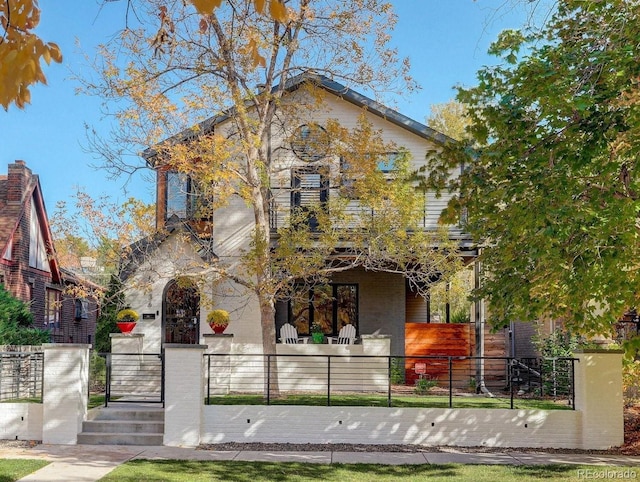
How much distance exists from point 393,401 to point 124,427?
5.21 metres

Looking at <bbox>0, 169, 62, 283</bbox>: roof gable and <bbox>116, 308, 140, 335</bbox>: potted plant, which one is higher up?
<bbox>0, 169, 62, 283</bbox>: roof gable

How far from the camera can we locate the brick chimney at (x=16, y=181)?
79.6ft

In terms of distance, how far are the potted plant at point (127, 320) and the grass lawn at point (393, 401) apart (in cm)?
347

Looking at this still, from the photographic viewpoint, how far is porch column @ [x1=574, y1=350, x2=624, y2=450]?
1162cm

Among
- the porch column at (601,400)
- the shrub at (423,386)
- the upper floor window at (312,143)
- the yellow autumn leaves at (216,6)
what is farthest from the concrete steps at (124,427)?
the yellow autumn leaves at (216,6)

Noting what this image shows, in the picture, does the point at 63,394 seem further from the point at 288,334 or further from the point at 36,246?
the point at 36,246

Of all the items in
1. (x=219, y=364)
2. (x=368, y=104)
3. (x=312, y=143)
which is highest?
(x=368, y=104)

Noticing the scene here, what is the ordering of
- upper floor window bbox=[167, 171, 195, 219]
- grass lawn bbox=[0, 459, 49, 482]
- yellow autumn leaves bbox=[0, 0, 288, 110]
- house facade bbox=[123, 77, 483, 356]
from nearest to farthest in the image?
1. yellow autumn leaves bbox=[0, 0, 288, 110]
2. grass lawn bbox=[0, 459, 49, 482]
3. house facade bbox=[123, 77, 483, 356]
4. upper floor window bbox=[167, 171, 195, 219]

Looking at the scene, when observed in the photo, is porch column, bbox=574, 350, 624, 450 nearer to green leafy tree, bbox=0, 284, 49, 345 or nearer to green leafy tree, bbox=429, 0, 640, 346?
green leafy tree, bbox=429, 0, 640, 346

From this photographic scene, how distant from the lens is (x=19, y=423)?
1226 centimetres

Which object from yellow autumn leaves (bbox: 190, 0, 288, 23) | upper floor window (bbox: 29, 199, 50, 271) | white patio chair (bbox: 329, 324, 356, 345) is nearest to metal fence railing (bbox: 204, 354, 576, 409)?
white patio chair (bbox: 329, 324, 356, 345)

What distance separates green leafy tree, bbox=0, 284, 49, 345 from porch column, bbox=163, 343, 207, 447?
8.25 metres

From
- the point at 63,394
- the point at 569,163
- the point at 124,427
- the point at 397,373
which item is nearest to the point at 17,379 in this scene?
the point at 63,394

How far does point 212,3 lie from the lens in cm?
353
